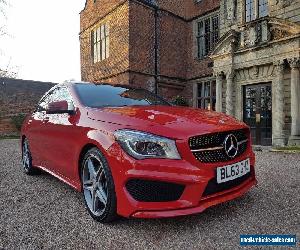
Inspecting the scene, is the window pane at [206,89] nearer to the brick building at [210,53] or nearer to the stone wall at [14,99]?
the brick building at [210,53]

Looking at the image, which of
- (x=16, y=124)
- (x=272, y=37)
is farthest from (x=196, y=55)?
(x=16, y=124)

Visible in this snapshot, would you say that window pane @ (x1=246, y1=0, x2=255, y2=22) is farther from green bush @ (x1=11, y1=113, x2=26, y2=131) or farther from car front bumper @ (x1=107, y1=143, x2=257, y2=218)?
green bush @ (x1=11, y1=113, x2=26, y2=131)

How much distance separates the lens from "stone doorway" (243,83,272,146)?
38.0 feet

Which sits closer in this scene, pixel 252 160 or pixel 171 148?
pixel 171 148

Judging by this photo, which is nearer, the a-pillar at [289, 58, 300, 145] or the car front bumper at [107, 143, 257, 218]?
the car front bumper at [107, 143, 257, 218]

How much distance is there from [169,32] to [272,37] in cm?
817

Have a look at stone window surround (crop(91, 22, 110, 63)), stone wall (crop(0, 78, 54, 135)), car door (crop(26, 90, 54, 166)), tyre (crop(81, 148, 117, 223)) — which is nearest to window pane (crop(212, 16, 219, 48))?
stone window surround (crop(91, 22, 110, 63))

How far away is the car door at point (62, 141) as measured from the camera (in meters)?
3.12

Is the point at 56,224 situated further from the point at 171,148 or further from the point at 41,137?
the point at 41,137

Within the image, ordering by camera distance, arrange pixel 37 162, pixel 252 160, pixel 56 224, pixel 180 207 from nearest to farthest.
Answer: pixel 180 207, pixel 56 224, pixel 252 160, pixel 37 162

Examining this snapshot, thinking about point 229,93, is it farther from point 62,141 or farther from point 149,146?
point 149,146

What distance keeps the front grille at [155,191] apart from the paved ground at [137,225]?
0.33 m

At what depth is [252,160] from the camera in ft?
9.87

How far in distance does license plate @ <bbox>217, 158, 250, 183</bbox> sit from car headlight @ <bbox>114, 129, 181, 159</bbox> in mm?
437
